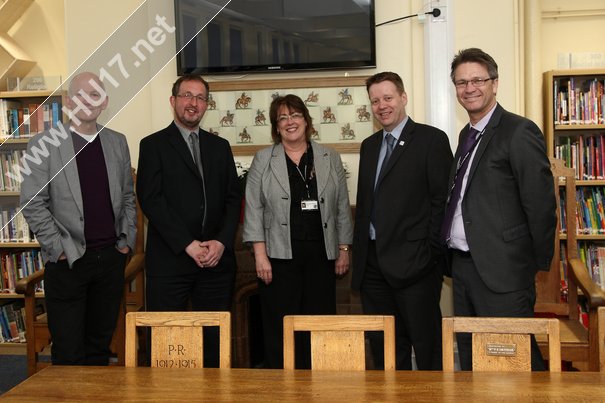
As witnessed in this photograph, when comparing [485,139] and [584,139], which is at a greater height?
[584,139]

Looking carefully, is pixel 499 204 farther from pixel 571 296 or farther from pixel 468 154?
pixel 571 296

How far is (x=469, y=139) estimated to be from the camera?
103 inches

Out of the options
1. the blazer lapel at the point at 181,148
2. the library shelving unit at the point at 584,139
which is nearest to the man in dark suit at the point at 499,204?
the blazer lapel at the point at 181,148

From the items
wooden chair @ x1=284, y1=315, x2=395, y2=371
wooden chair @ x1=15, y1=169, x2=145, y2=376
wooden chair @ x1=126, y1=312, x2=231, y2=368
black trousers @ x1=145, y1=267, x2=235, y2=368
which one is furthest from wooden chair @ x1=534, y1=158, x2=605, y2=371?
wooden chair @ x1=15, y1=169, x2=145, y2=376

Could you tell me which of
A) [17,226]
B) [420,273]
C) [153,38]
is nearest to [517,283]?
[420,273]

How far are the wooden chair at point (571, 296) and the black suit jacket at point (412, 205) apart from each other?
70 cm

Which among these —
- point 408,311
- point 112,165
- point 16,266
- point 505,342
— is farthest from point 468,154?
point 16,266

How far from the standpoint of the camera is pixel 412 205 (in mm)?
2879

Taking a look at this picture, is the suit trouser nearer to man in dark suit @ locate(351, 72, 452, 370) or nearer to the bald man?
man in dark suit @ locate(351, 72, 452, 370)

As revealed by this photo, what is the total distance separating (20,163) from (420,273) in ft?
6.28

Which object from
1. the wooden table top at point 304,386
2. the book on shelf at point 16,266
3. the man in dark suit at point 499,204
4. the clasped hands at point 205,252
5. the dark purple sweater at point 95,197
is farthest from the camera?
the book on shelf at point 16,266

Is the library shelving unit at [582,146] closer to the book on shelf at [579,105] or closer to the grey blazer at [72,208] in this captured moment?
the book on shelf at [579,105]

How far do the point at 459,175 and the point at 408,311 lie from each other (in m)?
0.69

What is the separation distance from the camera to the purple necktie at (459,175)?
2.58 metres
